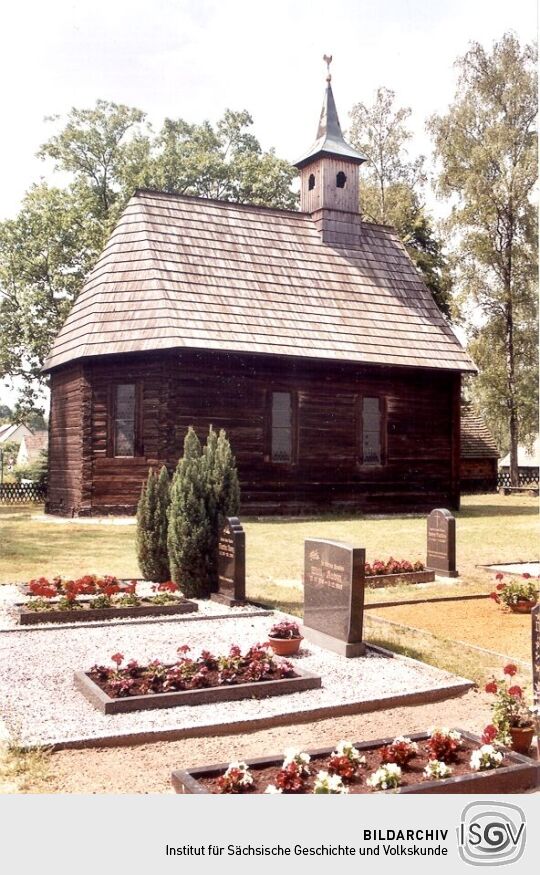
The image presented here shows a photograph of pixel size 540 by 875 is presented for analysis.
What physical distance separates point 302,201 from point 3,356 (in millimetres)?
11902

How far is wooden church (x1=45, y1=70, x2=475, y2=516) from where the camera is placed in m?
21.9

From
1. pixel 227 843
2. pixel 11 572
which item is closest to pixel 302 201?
pixel 11 572

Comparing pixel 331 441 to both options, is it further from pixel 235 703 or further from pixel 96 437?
pixel 235 703

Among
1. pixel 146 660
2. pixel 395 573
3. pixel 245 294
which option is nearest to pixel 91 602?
pixel 146 660

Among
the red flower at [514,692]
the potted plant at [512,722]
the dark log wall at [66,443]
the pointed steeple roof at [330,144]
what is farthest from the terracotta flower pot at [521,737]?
the pointed steeple roof at [330,144]

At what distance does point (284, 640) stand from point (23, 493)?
20.3 meters

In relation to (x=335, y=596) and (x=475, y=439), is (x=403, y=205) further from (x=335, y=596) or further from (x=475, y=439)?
(x=335, y=596)

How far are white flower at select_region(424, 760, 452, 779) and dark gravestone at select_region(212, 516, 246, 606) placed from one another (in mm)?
6877

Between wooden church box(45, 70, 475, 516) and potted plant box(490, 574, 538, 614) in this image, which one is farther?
wooden church box(45, 70, 475, 516)

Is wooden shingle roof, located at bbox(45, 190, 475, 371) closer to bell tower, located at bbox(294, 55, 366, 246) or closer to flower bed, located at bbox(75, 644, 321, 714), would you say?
bell tower, located at bbox(294, 55, 366, 246)

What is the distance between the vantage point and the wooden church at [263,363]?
71.9ft

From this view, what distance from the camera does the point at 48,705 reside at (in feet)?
23.7

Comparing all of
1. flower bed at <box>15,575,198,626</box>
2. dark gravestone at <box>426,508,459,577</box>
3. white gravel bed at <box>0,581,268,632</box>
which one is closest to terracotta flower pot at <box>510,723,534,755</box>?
white gravel bed at <box>0,581,268,632</box>

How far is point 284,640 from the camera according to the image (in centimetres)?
903
